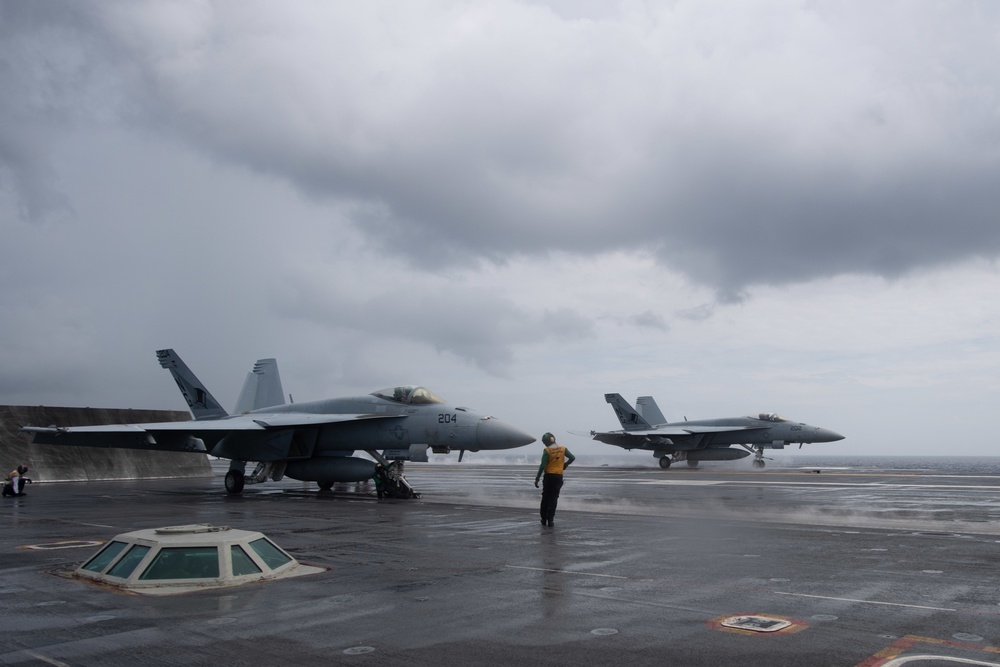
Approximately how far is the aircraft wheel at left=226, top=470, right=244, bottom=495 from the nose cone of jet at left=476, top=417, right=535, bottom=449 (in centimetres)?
822

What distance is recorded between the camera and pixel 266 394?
3225 cm

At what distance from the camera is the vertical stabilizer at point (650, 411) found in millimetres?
64688

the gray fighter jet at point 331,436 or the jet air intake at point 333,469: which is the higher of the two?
the gray fighter jet at point 331,436

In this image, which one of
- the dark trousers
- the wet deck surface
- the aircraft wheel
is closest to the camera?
the wet deck surface

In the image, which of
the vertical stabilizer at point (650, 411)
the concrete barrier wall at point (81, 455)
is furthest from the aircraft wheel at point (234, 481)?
the vertical stabilizer at point (650, 411)

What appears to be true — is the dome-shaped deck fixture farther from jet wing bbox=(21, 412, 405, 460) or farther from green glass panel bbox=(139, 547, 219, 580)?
jet wing bbox=(21, 412, 405, 460)

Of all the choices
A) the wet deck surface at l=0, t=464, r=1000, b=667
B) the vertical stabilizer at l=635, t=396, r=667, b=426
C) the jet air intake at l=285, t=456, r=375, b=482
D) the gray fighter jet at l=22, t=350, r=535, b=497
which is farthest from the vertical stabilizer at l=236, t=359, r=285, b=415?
the vertical stabilizer at l=635, t=396, r=667, b=426

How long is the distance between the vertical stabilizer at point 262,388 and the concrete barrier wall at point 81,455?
8.52m

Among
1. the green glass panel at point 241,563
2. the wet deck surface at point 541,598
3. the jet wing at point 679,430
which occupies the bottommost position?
the wet deck surface at point 541,598

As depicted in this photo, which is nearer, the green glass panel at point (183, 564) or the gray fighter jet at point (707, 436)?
the green glass panel at point (183, 564)

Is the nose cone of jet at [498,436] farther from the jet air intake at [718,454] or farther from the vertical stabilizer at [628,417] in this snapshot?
the vertical stabilizer at [628,417]

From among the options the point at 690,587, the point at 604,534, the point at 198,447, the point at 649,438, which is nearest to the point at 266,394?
the point at 198,447

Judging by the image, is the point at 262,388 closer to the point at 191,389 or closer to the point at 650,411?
the point at 191,389

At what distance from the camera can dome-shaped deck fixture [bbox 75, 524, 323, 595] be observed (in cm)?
745
